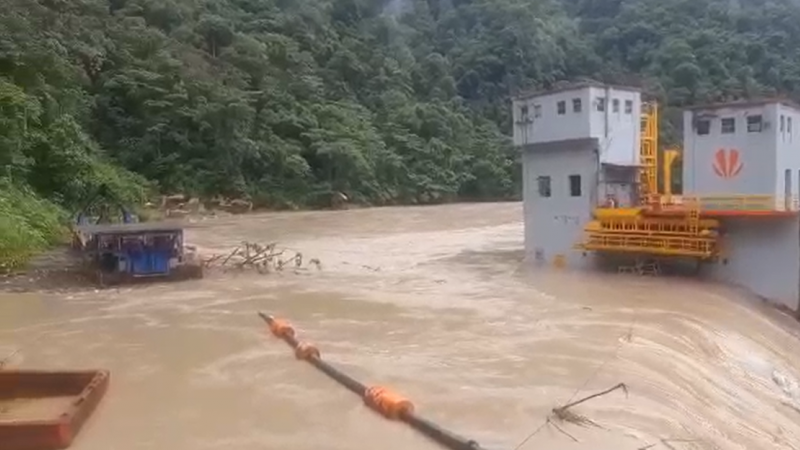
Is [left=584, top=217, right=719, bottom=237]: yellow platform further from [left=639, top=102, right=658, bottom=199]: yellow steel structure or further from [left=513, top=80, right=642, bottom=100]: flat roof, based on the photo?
[left=513, top=80, right=642, bottom=100]: flat roof

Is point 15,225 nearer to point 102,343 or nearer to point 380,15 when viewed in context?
point 102,343

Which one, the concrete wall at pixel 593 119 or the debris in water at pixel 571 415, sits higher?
the concrete wall at pixel 593 119

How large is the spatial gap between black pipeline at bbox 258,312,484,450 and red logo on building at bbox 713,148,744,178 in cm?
1208

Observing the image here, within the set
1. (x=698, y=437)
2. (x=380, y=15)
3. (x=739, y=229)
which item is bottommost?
(x=698, y=437)

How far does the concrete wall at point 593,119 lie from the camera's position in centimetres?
2114

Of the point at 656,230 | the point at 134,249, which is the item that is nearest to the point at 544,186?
the point at 656,230

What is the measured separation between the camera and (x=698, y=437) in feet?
25.7

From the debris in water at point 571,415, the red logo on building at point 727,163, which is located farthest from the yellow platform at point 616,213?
the debris in water at point 571,415

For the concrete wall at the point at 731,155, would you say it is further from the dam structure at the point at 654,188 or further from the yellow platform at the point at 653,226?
the yellow platform at the point at 653,226

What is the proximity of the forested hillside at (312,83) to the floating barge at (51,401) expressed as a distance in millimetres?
12642

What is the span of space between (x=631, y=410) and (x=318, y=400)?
3334 millimetres

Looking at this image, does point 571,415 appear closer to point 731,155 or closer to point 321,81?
point 731,155

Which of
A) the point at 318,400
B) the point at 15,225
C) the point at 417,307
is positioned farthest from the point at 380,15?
the point at 318,400

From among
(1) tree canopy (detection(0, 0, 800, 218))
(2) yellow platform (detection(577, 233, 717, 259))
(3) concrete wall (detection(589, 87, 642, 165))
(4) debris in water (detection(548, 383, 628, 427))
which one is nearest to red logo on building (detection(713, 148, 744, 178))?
(2) yellow platform (detection(577, 233, 717, 259))
